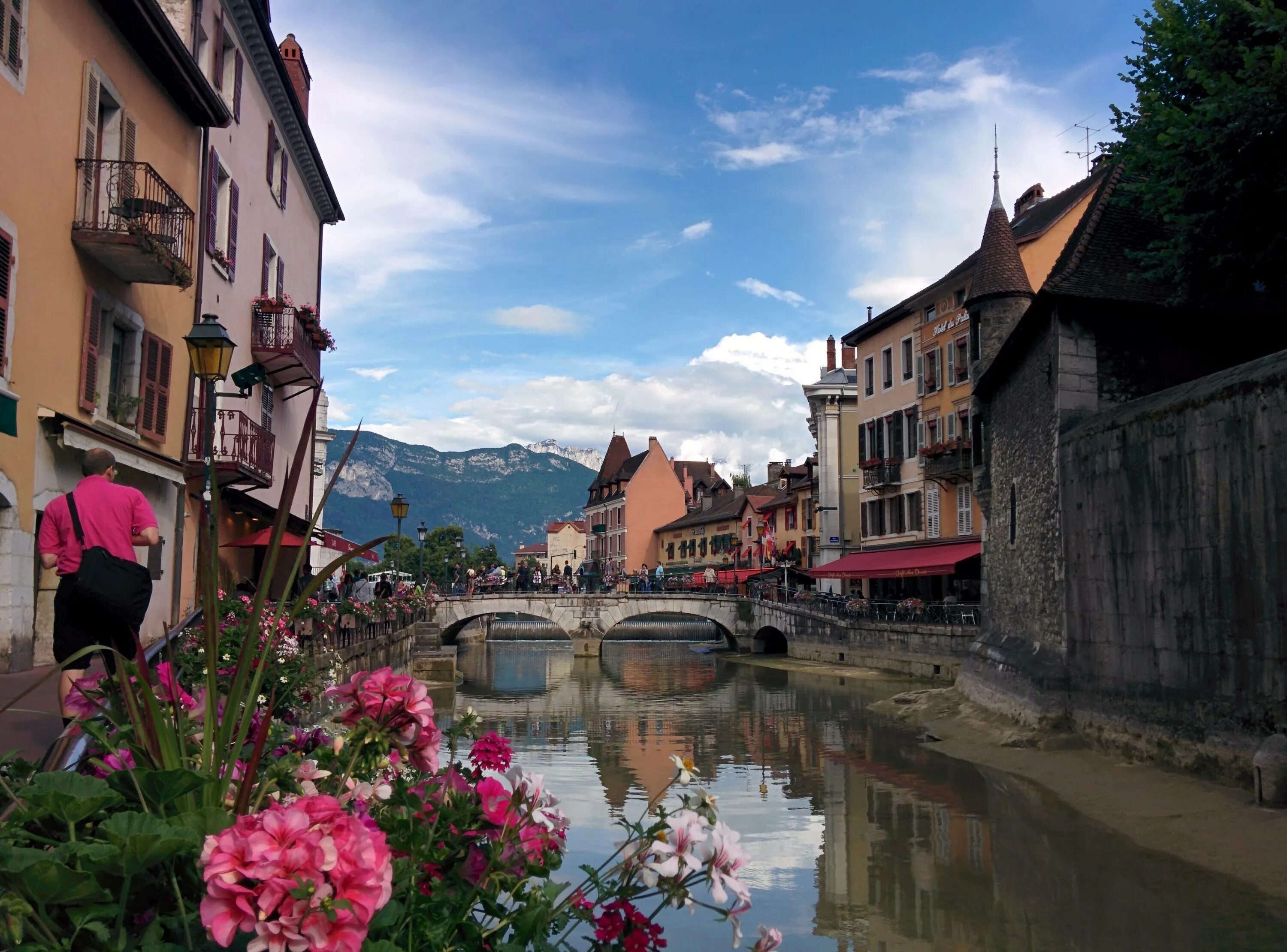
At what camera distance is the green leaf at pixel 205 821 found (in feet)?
7.54

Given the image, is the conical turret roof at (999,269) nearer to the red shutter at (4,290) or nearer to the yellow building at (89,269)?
the yellow building at (89,269)

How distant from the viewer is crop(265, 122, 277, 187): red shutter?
72.7 feet

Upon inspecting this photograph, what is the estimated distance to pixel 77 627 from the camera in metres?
5.89

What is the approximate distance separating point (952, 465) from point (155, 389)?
25417mm

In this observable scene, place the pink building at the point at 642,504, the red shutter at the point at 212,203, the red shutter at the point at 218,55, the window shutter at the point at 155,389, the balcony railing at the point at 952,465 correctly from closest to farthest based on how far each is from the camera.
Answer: the window shutter at the point at 155,389 < the red shutter at the point at 212,203 < the red shutter at the point at 218,55 < the balcony railing at the point at 952,465 < the pink building at the point at 642,504

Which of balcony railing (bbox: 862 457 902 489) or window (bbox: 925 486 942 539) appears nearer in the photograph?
window (bbox: 925 486 942 539)

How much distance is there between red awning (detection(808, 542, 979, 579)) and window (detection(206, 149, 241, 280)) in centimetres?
2168

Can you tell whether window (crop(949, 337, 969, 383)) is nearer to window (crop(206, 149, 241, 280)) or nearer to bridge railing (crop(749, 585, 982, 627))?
bridge railing (crop(749, 585, 982, 627))

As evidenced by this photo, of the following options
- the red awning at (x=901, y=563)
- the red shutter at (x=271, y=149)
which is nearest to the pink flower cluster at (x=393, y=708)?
the red shutter at (x=271, y=149)

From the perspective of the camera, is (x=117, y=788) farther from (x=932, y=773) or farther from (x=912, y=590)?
(x=912, y=590)

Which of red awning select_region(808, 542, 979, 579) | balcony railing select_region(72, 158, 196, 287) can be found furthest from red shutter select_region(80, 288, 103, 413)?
red awning select_region(808, 542, 979, 579)

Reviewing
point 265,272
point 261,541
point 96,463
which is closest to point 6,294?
point 96,463

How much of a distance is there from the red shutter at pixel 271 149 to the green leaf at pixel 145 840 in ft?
71.2

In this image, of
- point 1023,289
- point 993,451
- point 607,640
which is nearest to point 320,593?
point 993,451
